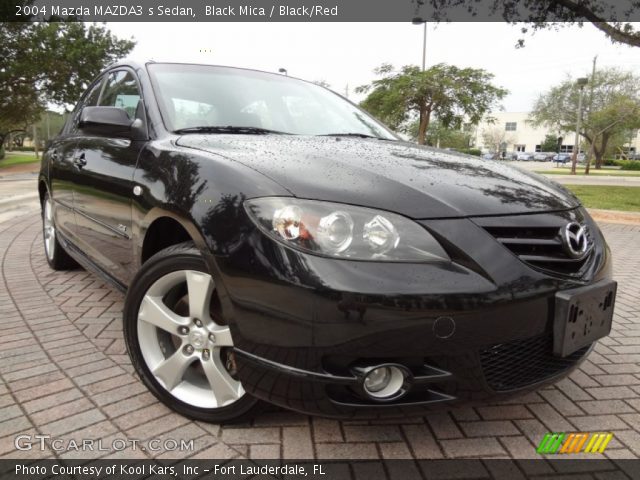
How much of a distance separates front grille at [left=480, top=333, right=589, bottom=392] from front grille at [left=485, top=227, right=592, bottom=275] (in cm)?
26

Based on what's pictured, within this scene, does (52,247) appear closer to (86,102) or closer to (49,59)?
(86,102)

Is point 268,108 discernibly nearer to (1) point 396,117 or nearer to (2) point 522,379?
(2) point 522,379

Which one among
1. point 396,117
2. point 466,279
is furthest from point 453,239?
point 396,117

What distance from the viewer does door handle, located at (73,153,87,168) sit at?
10.2 ft

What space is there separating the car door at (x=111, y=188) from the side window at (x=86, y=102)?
423 millimetres

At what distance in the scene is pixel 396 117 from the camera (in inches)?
941

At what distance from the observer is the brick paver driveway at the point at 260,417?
6.29ft

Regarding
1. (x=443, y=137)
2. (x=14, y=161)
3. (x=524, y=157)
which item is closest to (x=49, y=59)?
(x=14, y=161)

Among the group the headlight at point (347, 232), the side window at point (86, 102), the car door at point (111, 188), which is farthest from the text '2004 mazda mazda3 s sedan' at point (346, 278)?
the side window at point (86, 102)

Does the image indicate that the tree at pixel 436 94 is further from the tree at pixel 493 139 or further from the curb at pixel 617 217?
the tree at pixel 493 139

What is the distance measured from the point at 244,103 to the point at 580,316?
203 cm

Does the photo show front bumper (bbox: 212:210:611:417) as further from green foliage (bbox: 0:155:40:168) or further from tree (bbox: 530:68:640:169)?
tree (bbox: 530:68:640:169)

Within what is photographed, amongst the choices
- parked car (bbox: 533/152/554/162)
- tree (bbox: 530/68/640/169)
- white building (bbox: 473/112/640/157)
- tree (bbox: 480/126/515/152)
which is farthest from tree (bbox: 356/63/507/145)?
white building (bbox: 473/112/640/157)

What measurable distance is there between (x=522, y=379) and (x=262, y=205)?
1.15m
